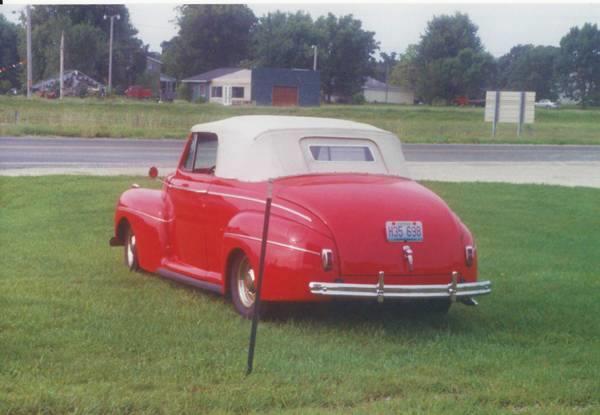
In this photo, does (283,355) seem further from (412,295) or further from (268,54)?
(268,54)

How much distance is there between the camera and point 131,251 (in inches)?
388

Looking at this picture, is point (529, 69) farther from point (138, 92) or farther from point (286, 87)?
point (138, 92)

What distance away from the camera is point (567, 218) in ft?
50.8

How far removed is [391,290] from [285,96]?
7290 millimetres

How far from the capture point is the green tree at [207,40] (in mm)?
11000

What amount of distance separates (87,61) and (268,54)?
2.50 m

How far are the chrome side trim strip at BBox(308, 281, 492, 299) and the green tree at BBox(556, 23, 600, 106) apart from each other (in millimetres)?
2671

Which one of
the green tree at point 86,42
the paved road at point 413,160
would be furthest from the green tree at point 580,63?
the paved road at point 413,160

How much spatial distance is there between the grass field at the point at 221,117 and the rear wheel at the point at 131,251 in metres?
3.32

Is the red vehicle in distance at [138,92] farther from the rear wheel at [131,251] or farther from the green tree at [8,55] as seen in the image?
the rear wheel at [131,251]

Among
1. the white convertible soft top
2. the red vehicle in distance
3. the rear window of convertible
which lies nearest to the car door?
the white convertible soft top

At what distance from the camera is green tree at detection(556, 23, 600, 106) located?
8.99 metres

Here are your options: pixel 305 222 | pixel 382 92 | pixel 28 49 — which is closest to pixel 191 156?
pixel 305 222

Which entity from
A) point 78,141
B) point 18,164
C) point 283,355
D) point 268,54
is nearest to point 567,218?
point 268,54
